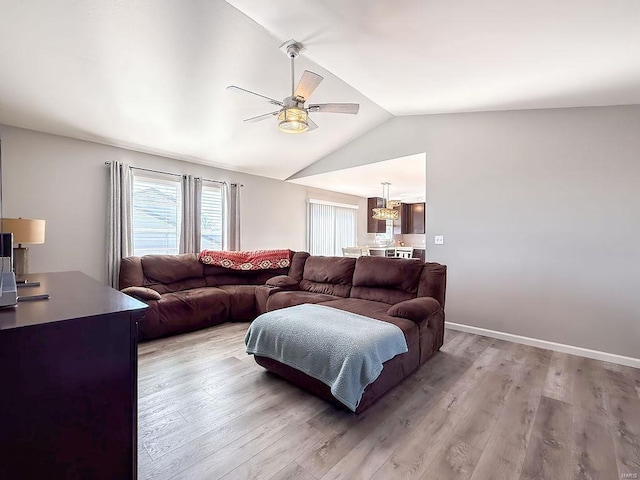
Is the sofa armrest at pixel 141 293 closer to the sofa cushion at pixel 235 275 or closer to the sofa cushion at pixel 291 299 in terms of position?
the sofa cushion at pixel 235 275

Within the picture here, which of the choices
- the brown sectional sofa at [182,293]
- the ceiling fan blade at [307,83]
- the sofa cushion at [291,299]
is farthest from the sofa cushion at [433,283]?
the ceiling fan blade at [307,83]

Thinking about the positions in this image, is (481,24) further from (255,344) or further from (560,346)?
(560,346)

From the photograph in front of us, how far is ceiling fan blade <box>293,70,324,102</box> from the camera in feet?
7.84

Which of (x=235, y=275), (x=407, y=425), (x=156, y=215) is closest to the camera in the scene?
(x=407, y=425)

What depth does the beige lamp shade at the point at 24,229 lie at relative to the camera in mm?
2699

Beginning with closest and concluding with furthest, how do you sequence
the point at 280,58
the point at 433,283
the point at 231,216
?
the point at 280,58, the point at 433,283, the point at 231,216

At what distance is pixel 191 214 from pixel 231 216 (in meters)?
0.73

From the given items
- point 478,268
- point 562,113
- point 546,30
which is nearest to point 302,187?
point 478,268

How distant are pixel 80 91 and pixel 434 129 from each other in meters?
4.18

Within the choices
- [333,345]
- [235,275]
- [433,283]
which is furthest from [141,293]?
[433,283]

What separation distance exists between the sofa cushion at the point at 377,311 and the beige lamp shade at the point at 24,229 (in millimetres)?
2901

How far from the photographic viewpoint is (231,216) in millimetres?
5285

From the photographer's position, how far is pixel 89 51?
2.51 m

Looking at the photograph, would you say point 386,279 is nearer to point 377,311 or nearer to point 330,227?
point 377,311
